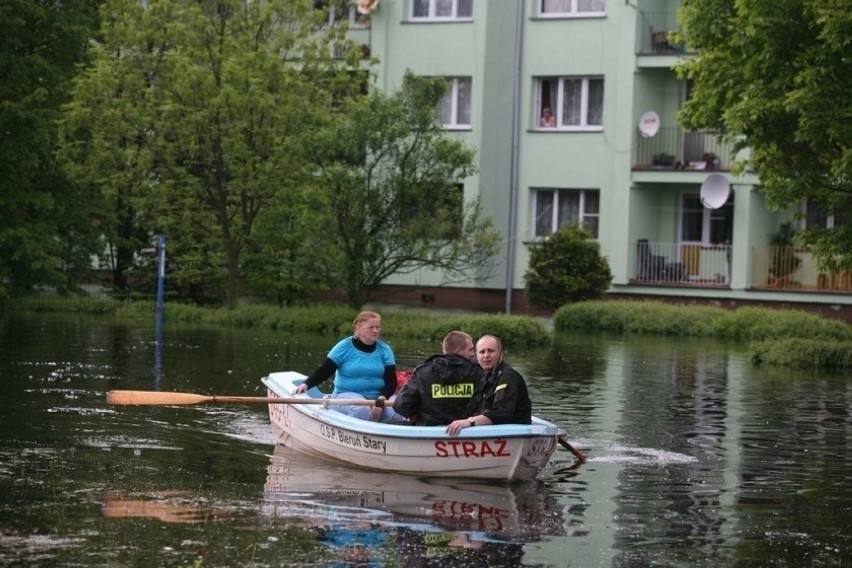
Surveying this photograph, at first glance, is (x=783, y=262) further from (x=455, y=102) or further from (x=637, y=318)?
(x=455, y=102)

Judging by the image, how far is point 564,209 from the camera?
1865 inches

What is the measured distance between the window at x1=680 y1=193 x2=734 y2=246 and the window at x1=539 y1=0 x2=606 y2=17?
5.83 metres

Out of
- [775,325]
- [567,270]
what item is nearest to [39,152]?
[567,270]

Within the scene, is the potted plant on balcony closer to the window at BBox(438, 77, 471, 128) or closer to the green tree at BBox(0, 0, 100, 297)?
the window at BBox(438, 77, 471, 128)

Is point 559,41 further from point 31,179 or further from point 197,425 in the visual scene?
point 197,425

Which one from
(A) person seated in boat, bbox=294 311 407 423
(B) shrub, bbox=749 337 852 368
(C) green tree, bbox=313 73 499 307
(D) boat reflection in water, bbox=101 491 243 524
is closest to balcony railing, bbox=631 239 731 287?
(C) green tree, bbox=313 73 499 307

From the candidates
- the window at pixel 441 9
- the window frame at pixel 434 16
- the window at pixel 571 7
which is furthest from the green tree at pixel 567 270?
the window at pixel 441 9

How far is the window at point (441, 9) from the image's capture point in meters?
48.0

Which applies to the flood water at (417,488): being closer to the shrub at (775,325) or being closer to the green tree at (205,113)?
the shrub at (775,325)

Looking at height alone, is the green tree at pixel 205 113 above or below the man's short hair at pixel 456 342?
above

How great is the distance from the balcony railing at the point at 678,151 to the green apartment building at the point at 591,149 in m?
0.04

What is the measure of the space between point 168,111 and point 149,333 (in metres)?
6.25

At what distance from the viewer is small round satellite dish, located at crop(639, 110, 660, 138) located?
44.8 metres

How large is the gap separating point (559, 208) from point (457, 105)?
4.30m
